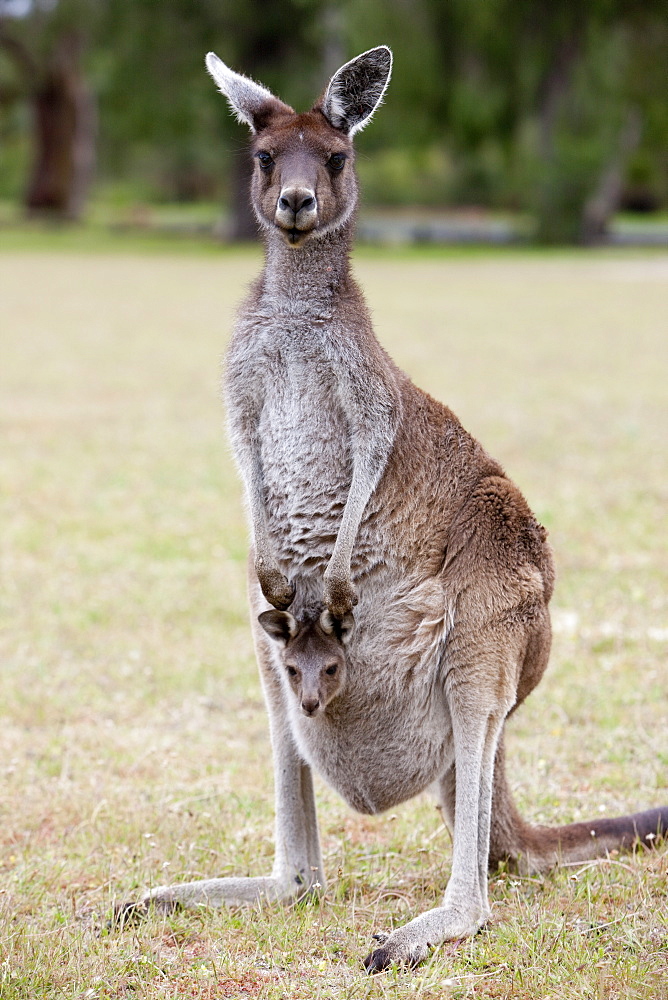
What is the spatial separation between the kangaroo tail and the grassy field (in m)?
0.04

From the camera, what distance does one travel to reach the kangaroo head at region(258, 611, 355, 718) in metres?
2.61

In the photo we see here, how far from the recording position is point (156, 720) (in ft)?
13.1

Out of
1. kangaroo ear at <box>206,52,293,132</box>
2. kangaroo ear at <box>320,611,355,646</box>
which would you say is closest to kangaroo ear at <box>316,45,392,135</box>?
kangaroo ear at <box>206,52,293,132</box>

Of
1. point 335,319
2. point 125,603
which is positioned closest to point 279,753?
point 335,319

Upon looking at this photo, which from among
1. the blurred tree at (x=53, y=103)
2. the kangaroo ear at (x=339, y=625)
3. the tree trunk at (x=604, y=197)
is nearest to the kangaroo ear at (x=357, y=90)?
the kangaroo ear at (x=339, y=625)

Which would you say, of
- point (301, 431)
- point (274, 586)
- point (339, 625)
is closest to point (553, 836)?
point (339, 625)

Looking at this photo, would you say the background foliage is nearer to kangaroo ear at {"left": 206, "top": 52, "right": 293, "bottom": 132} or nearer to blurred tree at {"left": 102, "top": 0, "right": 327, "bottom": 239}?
blurred tree at {"left": 102, "top": 0, "right": 327, "bottom": 239}

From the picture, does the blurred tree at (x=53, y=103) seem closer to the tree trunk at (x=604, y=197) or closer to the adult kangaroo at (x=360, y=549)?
the tree trunk at (x=604, y=197)

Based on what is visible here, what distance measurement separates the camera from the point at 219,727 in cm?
397

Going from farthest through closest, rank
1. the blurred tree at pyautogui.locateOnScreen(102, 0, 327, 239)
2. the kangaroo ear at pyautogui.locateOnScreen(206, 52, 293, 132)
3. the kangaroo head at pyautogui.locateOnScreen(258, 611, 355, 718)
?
1. the blurred tree at pyautogui.locateOnScreen(102, 0, 327, 239)
2. the kangaroo ear at pyautogui.locateOnScreen(206, 52, 293, 132)
3. the kangaroo head at pyautogui.locateOnScreen(258, 611, 355, 718)

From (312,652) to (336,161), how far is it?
43.9 inches

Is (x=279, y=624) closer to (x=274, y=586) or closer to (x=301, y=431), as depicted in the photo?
(x=274, y=586)

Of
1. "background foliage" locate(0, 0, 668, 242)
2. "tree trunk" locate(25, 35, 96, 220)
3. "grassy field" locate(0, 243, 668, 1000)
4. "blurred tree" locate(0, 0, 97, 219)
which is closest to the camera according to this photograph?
"grassy field" locate(0, 243, 668, 1000)

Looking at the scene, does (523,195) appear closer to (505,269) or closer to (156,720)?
(505,269)
